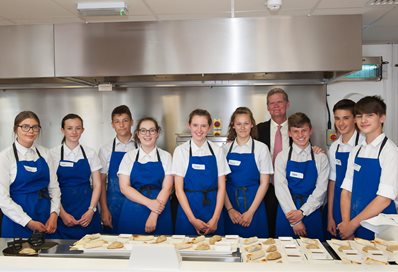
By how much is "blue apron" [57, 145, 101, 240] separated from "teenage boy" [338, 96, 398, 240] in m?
1.74

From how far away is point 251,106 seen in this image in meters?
3.66

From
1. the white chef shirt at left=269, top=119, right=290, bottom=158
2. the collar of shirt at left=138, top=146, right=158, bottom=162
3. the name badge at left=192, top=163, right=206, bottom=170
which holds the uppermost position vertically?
the white chef shirt at left=269, top=119, right=290, bottom=158

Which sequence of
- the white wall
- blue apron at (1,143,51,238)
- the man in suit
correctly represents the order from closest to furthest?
blue apron at (1,143,51,238)
the man in suit
the white wall

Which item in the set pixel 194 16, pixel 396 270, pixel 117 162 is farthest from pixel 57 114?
pixel 396 270

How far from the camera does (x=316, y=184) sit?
2.59 m

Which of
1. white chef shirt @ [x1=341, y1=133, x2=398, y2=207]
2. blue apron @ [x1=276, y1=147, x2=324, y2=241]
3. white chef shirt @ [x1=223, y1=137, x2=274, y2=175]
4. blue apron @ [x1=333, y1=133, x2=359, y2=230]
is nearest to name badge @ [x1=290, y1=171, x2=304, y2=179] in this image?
blue apron @ [x1=276, y1=147, x2=324, y2=241]

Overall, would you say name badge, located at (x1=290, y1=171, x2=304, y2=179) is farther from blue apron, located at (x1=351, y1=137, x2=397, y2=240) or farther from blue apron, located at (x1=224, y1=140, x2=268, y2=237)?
blue apron, located at (x1=351, y1=137, x2=397, y2=240)

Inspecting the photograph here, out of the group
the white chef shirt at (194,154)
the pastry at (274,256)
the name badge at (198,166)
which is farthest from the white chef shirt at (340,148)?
the pastry at (274,256)

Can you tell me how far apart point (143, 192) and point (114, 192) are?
0.46 metres

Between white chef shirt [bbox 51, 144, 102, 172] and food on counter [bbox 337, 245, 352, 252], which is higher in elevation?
white chef shirt [bbox 51, 144, 102, 172]

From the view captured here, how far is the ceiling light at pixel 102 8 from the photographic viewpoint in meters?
2.71

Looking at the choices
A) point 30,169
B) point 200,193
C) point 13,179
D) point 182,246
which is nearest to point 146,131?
point 200,193

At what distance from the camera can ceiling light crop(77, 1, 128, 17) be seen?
2.71 meters

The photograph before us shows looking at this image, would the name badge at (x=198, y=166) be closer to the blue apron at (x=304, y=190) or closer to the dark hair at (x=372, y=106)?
the blue apron at (x=304, y=190)
